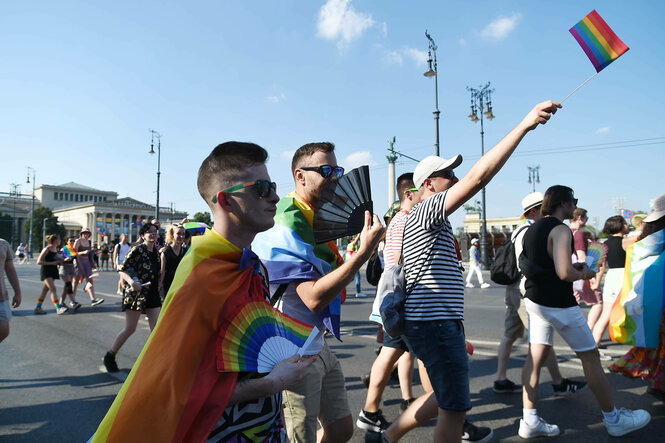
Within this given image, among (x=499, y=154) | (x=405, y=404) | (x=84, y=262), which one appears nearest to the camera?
(x=499, y=154)

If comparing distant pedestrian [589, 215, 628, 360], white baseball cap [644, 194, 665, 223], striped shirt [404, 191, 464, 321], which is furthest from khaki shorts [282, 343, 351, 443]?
distant pedestrian [589, 215, 628, 360]

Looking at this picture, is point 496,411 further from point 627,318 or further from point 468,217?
point 468,217

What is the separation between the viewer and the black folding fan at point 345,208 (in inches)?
84.7

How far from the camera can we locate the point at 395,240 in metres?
3.23

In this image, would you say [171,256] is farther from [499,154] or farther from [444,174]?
[499,154]

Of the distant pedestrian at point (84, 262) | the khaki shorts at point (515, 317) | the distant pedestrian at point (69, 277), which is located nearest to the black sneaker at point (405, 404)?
the khaki shorts at point (515, 317)

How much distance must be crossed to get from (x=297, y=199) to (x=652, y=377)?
4110 mm

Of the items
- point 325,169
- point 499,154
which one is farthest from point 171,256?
point 499,154

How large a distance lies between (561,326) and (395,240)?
62.3 inches

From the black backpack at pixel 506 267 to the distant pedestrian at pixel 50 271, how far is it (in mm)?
10414

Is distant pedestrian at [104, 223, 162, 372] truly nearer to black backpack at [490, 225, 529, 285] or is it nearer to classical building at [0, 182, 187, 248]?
black backpack at [490, 225, 529, 285]

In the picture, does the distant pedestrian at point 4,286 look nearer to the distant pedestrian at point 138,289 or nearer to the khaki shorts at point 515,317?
the distant pedestrian at point 138,289

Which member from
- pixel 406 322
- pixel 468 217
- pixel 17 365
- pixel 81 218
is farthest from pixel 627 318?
pixel 81 218

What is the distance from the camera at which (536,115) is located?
1.95 meters
